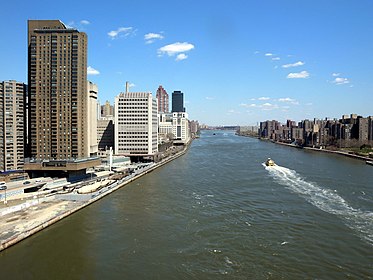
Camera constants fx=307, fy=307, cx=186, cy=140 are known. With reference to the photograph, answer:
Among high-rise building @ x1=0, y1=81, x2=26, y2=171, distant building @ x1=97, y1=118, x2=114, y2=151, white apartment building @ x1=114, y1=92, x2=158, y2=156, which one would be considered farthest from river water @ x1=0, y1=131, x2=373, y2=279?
distant building @ x1=97, y1=118, x2=114, y2=151

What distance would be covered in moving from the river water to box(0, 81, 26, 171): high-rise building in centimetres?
1191

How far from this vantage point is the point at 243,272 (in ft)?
32.1

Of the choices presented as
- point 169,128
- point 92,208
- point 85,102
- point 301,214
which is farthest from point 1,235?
point 169,128

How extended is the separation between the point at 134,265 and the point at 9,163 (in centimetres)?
2138

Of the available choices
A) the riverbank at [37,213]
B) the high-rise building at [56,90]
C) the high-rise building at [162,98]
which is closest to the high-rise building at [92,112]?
the high-rise building at [56,90]

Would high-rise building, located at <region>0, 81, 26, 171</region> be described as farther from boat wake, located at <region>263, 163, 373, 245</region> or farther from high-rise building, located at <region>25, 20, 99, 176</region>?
boat wake, located at <region>263, 163, 373, 245</region>

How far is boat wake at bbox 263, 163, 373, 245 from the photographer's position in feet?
45.2

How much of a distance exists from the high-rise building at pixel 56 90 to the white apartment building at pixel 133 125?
1348 cm

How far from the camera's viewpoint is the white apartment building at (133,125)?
42.5 meters

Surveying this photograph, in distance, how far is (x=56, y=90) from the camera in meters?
28.4

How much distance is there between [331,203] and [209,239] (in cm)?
916

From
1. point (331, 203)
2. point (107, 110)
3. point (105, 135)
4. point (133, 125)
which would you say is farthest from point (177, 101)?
point (331, 203)

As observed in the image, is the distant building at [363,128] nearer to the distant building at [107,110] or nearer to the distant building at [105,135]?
the distant building at [105,135]

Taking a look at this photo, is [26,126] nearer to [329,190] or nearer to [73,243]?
[73,243]
